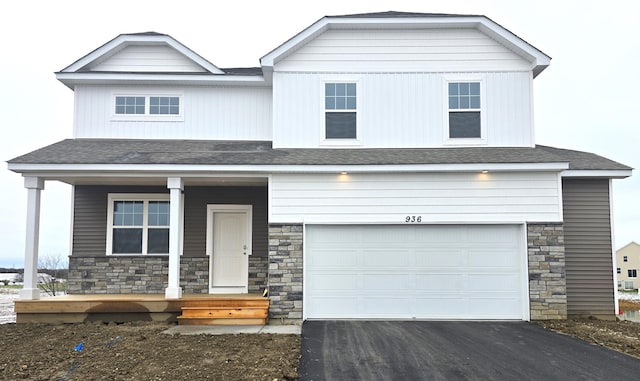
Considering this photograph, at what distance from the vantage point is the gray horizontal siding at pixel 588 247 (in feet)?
33.1

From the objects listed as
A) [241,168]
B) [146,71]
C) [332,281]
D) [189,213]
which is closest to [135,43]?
[146,71]

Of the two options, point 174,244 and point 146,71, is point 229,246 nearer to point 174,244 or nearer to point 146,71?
point 174,244

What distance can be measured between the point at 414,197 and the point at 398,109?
2.20 meters

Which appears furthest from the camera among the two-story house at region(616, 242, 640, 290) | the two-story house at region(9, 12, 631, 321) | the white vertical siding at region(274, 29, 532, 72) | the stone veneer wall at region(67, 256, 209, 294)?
the two-story house at region(616, 242, 640, 290)

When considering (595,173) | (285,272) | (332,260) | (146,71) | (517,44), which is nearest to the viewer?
(285,272)

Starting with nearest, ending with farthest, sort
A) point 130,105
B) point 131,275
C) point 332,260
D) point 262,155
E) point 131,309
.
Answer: point 131,309 → point 332,260 → point 262,155 → point 131,275 → point 130,105

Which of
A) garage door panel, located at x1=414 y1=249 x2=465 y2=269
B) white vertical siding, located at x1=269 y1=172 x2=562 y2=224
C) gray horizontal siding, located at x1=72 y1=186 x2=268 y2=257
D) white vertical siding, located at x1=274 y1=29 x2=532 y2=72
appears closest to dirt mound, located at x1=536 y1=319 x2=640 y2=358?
garage door panel, located at x1=414 y1=249 x2=465 y2=269

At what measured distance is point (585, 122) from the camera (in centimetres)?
2334

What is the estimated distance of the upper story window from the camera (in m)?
10.6

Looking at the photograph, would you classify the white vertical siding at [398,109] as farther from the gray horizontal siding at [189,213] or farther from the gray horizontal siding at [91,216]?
the gray horizontal siding at [91,216]

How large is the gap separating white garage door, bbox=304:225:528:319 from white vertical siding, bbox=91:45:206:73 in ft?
18.1

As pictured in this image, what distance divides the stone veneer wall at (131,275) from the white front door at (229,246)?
27cm

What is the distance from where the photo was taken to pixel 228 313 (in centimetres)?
933

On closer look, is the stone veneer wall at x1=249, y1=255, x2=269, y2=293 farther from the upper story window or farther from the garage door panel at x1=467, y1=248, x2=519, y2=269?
the garage door panel at x1=467, y1=248, x2=519, y2=269
